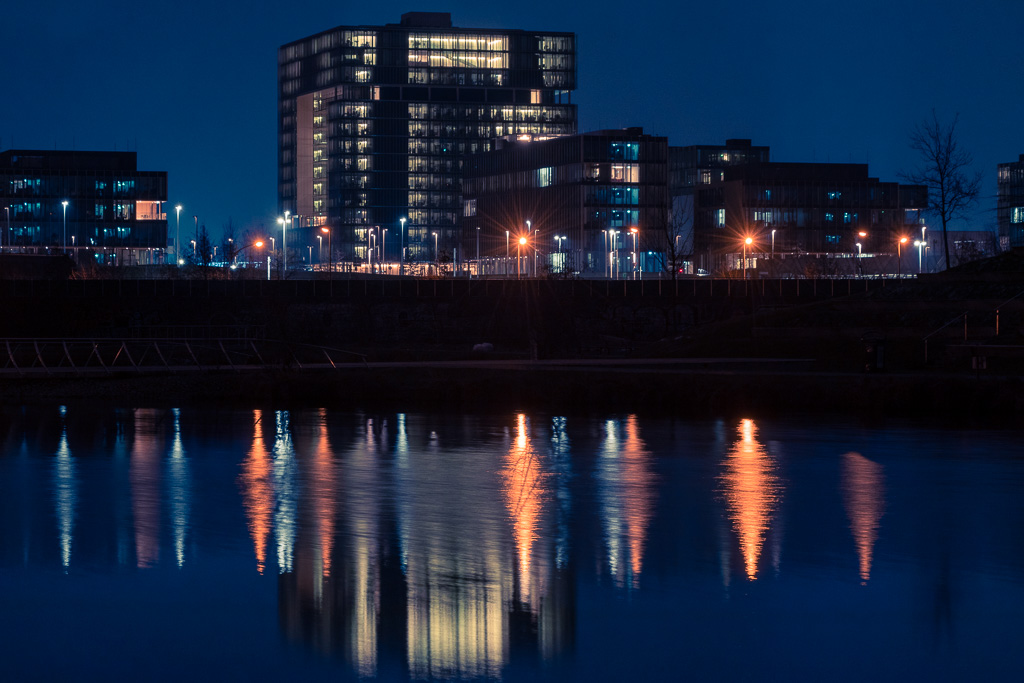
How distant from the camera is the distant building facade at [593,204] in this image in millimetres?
168375

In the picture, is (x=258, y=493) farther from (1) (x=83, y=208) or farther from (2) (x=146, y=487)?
(1) (x=83, y=208)

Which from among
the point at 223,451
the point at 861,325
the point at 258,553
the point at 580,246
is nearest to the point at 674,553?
the point at 258,553

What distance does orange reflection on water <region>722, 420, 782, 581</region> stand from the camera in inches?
869

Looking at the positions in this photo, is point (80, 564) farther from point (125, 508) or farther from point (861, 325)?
point (861, 325)

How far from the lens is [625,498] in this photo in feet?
87.2

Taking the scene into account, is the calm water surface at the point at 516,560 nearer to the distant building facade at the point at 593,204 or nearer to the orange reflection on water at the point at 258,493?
the orange reflection on water at the point at 258,493

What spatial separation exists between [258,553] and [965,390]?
2824 centimetres

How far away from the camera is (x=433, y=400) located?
47.7 metres

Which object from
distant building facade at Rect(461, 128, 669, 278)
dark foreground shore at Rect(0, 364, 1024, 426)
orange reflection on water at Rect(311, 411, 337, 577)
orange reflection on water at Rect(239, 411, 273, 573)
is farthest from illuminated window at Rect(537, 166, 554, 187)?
orange reflection on water at Rect(239, 411, 273, 573)

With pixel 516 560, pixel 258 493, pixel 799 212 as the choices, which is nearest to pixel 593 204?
pixel 799 212

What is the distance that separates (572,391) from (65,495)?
22333 mm

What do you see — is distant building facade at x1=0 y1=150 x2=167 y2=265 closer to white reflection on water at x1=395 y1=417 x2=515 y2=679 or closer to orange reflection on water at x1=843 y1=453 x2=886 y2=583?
white reflection on water at x1=395 y1=417 x2=515 y2=679

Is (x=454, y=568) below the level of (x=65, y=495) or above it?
below

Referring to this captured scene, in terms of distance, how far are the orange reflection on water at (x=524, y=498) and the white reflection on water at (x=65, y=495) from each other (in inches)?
290
